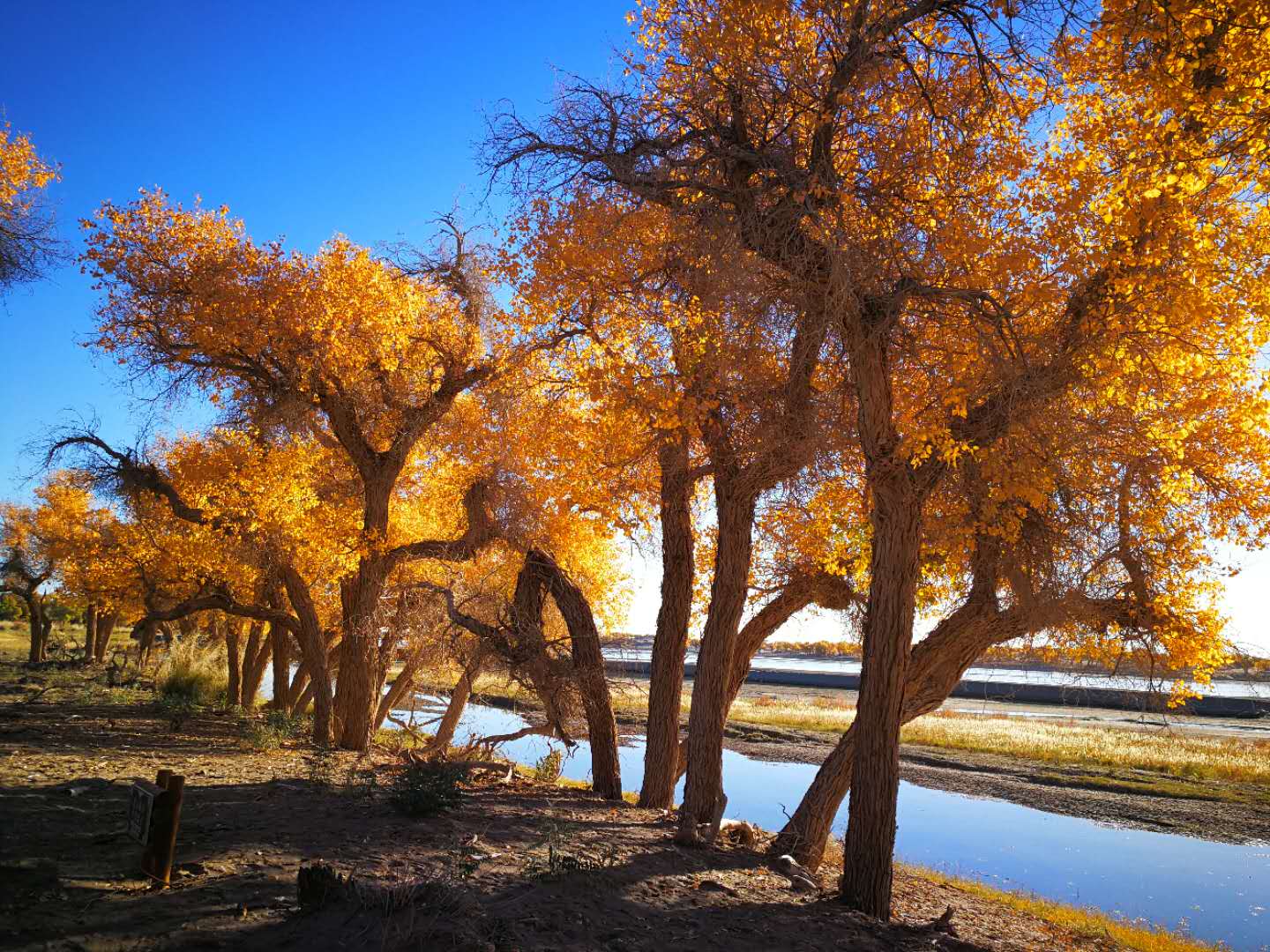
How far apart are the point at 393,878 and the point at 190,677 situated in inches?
652

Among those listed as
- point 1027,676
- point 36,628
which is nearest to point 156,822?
point 1027,676

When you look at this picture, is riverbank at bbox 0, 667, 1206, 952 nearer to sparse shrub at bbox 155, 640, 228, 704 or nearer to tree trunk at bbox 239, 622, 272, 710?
sparse shrub at bbox 155, 640, 228, 704

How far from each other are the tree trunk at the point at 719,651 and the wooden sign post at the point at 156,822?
6129 mm

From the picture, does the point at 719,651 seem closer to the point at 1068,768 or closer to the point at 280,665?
the point at 280,665

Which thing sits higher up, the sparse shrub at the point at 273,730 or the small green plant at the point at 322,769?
the small green plant at the point at 322,769

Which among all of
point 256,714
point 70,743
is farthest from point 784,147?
point 256,714

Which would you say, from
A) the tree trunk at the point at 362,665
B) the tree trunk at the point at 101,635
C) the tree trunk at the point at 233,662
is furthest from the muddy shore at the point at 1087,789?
the tree trunk at the point at 101,635

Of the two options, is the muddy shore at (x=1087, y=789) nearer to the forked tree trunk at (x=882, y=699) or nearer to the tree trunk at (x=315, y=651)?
the tree trunk at (x=315, y=651)

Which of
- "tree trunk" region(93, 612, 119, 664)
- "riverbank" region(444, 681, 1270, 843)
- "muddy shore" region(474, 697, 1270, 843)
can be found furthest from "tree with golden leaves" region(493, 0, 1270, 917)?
"tree trunk" region(93, 612, 119, 664)

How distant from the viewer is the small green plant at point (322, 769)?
9430 millimetres

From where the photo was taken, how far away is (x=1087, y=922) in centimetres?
1149

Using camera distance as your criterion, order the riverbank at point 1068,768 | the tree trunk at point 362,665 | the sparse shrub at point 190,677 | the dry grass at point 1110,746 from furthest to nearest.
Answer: the dry grass at point 1110,746 → the riverbank at point 1068,768 → the sparse shrub at point 190,677 → the tree trunk at point 362,665

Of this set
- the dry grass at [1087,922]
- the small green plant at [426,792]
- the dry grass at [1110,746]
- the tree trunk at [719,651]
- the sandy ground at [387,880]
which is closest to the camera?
the sandy ground at [387,880]

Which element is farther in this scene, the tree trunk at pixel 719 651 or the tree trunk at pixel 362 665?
the tree trunk at pixel 362 665
